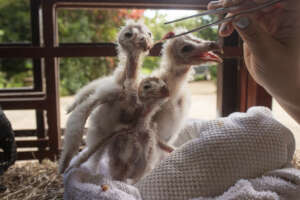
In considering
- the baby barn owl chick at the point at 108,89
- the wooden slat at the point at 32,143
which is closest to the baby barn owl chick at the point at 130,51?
the baby barn owl chick at the point at 108,89

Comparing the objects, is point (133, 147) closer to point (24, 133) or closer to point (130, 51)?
point (130, 51)

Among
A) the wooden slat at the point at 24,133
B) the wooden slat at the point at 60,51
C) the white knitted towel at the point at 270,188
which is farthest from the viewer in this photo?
the wooden slat at the point at 24,133

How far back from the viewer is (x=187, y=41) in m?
1.10

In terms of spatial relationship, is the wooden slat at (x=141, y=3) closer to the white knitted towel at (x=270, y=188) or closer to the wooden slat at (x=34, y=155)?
the wooden slat at (x=34, y=155)

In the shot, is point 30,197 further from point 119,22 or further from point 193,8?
point 119,22

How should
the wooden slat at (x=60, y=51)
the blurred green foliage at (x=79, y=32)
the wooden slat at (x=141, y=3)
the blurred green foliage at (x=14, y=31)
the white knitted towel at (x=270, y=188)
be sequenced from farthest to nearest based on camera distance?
the blurred green foliage at (x=14, y=31), the blurred green foliage at (x=79, y=32), the wooden slat at (x=141, y=3), the wooden slat at (x=60, y=51), the white knitted towel at (x=270, y=188)

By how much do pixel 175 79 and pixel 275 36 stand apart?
0.49 meters

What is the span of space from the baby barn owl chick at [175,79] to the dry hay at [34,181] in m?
0.52

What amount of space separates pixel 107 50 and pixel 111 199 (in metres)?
0.73

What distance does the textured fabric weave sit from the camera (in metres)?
0.93

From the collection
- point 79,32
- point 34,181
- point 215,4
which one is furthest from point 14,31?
point 215,4

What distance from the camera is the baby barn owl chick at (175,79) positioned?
111cm

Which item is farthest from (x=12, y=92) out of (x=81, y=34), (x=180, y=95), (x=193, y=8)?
(x=81, y=34)

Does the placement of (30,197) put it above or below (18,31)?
below
